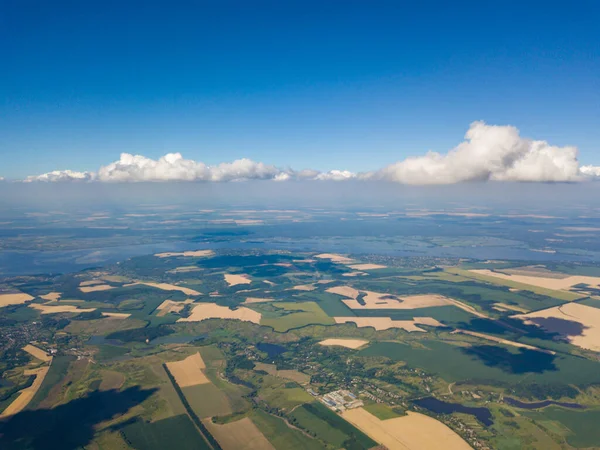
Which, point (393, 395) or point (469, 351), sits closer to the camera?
point (393, 395)

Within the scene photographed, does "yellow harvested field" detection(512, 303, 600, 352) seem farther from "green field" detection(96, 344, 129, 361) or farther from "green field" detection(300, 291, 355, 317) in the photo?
"green field" detection(96, 344, 129, 361)

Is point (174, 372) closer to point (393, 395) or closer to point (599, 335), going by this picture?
point (393, 395)

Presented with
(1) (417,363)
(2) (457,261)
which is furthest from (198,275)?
(2) (457,261)

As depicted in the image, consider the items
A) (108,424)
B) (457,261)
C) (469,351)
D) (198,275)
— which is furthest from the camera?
(457,261)

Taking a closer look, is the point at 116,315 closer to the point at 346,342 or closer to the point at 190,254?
the point at 346,342

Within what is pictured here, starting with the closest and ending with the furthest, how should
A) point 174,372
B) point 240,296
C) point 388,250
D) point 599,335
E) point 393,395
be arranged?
1. point 393,395
2. point 174,372
3. point 599,335
4. point 240,296
5. point 388,250

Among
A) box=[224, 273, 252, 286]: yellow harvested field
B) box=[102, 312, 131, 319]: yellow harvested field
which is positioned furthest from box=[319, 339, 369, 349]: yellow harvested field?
box=[224, 273, 252, 286]: yellow harvested field

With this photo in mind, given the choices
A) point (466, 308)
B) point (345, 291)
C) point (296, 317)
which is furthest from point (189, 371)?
point (466, 308)
